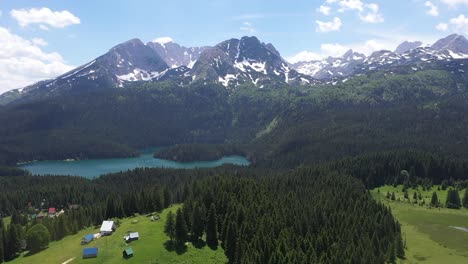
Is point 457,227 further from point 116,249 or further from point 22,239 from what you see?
point 22,239

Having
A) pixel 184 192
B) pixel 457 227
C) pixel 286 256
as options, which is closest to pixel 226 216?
pixel 286 256

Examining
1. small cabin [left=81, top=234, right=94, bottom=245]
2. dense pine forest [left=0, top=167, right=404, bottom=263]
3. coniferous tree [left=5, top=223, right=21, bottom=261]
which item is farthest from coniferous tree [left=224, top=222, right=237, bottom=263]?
coniferous tree [left=5, top=223, right=21, bottom=261]

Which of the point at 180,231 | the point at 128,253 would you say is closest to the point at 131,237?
the point at 128,253

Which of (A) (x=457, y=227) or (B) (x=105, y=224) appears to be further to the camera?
(A) (x=457, y=227)

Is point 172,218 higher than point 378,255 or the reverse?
higher

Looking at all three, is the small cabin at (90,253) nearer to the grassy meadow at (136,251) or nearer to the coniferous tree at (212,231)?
the grassy meadow at (136,251)

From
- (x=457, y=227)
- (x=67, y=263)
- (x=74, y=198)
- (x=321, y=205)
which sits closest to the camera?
(x=67, y=263)
